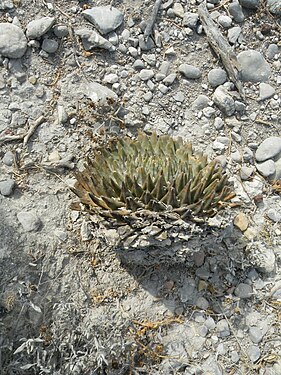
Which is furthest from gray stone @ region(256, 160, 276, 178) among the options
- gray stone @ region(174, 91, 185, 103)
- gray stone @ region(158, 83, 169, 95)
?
gray stone @ region(158, 83, 169, 95)

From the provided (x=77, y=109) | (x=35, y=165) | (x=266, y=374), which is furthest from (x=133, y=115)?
(x=266, y=374)

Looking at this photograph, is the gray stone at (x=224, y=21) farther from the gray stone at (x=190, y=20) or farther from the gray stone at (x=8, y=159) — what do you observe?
the gray stone at (x=8, y=159)

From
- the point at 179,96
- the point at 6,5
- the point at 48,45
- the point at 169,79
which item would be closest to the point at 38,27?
the point at 48,45

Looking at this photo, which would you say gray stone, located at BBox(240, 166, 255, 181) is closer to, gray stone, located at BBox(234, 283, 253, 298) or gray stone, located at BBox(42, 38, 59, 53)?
gray stone, located at BBox(234, 283, 253, 298)

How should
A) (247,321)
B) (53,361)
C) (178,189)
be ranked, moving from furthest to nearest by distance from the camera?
(247,321)
(53,361)
(178,189)

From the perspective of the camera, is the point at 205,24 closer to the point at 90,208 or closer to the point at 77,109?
the point at 77,109

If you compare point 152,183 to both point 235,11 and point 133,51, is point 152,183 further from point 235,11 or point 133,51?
point 235,11

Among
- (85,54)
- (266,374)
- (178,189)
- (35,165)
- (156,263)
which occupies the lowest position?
(266,374)
